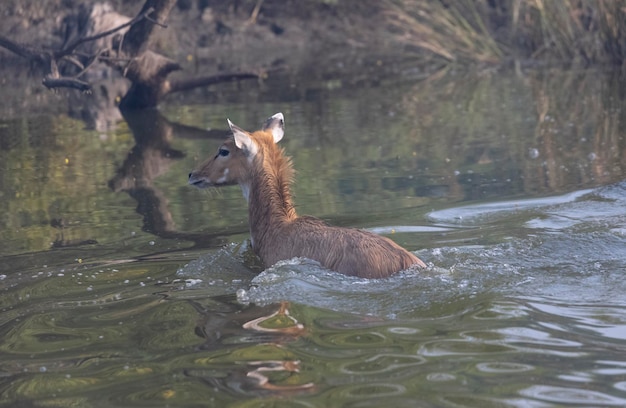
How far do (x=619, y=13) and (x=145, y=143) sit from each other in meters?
8.75

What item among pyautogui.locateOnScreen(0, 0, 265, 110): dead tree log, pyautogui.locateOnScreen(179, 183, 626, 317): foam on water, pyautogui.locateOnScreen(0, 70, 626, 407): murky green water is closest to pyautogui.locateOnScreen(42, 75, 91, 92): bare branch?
pyautogui.locateOnScreen(0, 70, 626, 407): murky green water

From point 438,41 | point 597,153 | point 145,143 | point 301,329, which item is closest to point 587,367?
point 301,329

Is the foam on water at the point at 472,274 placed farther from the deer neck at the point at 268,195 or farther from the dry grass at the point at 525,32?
the dry grass at the point at 525,32

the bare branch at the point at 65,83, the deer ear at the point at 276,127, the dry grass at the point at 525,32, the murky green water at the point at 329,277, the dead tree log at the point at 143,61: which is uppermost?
the dry grass at the point at 525,32

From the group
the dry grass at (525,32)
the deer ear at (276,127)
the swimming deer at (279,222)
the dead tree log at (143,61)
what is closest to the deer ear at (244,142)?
the swimming deer at (279,222)

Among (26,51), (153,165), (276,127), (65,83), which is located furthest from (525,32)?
(276,127)

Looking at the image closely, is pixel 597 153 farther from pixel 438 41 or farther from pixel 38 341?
pixel 438 41

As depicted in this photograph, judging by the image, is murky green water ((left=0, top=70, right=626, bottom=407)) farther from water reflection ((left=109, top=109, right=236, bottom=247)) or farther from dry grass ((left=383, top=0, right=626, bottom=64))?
dry grass ((left=383, top=0, right=626, bottom=64))

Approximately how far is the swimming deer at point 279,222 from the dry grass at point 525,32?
36.3 ft

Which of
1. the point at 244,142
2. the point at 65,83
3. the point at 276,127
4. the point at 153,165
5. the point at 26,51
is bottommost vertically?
the point at 153,165

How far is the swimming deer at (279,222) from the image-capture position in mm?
6836

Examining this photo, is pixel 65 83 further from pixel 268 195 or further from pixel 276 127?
pixel 268 195

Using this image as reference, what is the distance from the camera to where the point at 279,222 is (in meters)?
7.75

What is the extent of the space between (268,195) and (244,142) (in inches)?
17.2
